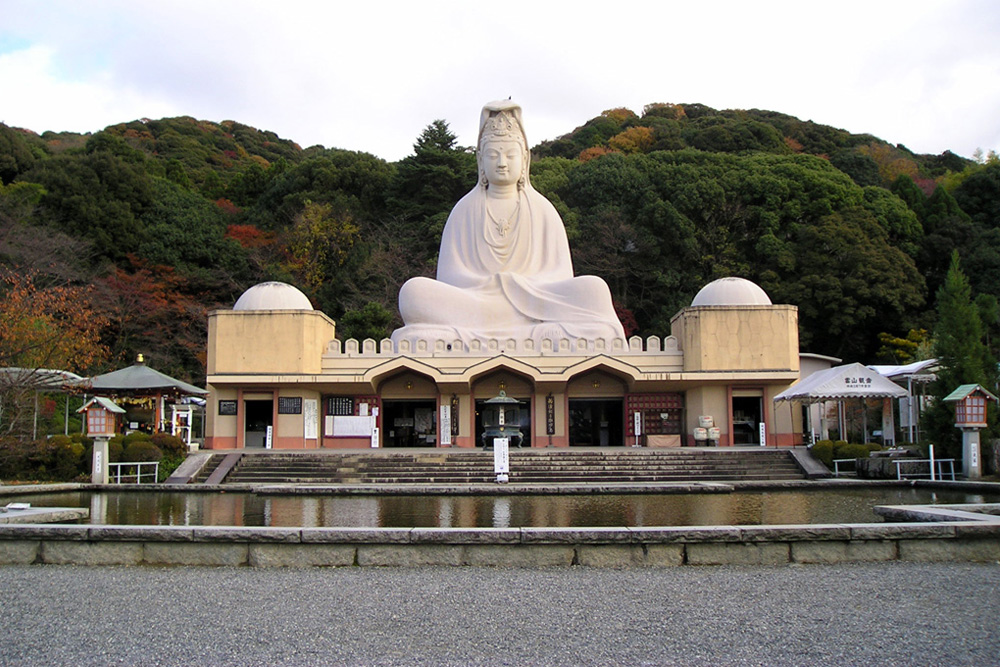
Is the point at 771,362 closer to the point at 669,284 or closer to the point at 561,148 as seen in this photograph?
the point at 669,284

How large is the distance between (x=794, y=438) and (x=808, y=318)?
1371cm

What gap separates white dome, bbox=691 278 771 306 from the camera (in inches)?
925

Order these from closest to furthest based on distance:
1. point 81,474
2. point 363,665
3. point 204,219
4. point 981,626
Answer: point 363,665, point 981,626, point 81,474, point 204,219

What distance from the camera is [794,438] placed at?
22.5 metres

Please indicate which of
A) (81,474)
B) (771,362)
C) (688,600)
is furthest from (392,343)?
(688,600)

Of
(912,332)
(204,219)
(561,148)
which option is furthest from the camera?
(561,148)

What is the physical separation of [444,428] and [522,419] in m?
2.43

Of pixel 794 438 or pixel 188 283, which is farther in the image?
pixel 188 283

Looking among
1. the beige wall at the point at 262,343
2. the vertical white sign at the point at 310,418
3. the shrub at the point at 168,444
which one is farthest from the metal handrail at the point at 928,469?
Result: the shrub at the point at 168,444

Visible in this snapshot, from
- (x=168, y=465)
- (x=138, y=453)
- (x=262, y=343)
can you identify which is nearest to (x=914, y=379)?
(x=262, y=343)

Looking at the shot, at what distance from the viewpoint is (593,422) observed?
25312mm

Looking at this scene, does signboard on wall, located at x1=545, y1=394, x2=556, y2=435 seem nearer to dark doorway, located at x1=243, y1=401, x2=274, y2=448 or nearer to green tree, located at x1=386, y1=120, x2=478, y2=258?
dark doorway, located at x1=243, y1=401, x2=274, y2=448

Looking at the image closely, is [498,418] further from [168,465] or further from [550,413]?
[168,465]

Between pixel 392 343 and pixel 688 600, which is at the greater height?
pixel 392 343
